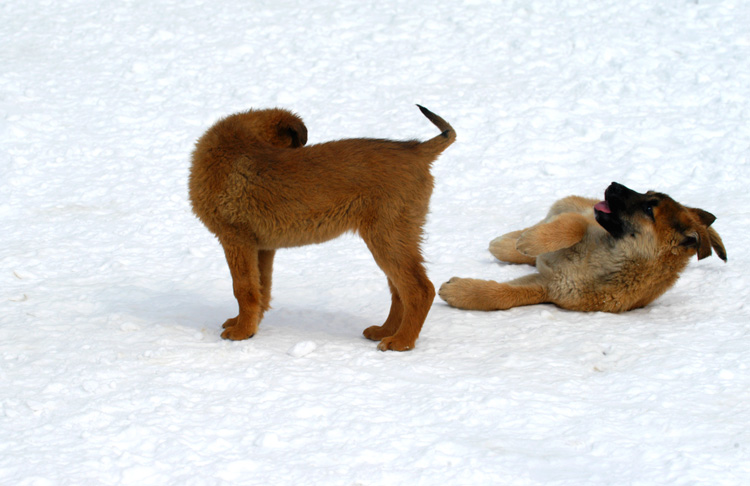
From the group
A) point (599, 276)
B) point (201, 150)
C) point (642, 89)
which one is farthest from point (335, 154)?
point (642, 89)

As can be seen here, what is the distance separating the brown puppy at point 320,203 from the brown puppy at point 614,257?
0.96m

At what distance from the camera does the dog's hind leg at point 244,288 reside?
4867mm

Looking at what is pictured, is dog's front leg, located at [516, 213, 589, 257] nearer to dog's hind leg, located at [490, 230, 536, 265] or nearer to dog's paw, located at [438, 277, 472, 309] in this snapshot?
dog's paw, located at [438, 277, 472, 309]

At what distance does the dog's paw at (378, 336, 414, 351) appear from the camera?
4734 millimetres

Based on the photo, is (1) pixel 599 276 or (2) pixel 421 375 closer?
(2) pixel 421 375

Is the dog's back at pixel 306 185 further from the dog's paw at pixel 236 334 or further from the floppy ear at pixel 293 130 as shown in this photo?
the dog's paw at pixel 236 334

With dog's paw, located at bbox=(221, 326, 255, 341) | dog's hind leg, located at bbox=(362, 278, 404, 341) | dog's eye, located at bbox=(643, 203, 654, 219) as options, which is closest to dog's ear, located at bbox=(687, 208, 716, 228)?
dog's eye, located at bbox=(643, 203, 654, 219)

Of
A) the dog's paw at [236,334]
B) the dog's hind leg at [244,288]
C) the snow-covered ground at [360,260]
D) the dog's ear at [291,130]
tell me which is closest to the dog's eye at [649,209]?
the snow-covered ground at [360,260]

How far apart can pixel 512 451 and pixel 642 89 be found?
24.5ft

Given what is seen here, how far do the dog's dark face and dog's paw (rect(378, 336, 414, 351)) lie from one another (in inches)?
75.3

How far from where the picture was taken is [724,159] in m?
8.34

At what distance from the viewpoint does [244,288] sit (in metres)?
4.88

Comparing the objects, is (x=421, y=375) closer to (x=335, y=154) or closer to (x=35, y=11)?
(x=335, y=154)

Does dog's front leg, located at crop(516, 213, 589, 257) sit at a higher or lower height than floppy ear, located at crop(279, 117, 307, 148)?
lower
